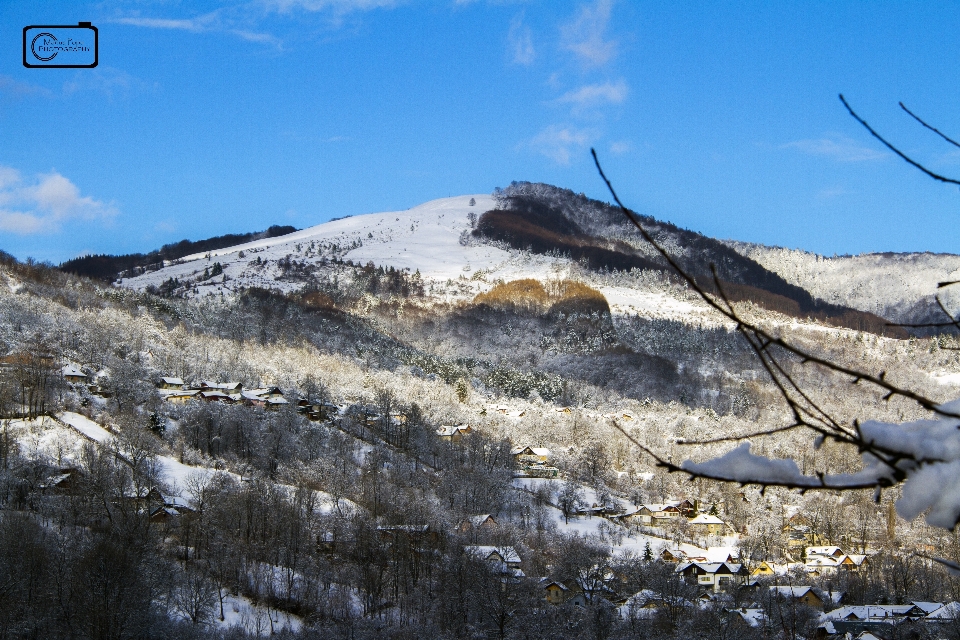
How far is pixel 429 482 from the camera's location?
39.5m

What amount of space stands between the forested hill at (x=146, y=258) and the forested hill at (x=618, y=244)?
152 feet

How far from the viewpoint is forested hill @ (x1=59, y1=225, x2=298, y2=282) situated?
12531 centimetres

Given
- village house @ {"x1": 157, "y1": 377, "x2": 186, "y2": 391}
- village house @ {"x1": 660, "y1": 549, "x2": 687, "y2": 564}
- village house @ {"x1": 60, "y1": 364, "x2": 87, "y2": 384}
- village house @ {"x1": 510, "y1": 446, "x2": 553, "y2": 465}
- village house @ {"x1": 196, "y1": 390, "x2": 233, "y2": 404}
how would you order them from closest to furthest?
1. village house @ {"x1": 660, "y1": 549, "x2": 687, "y2": 564}
2. village house @ {"x1": 60, "y1": 364, "x2": 87, "y2": 384}
3. village house @ {"x1": 196, "y1": 390, "x2": 233, "y2": 404}
4. village house @ {"x1": 157, "y1": 377, "x2": 186, "y2": 391}
5. village house @ {"x1": 510, "y1": 446, "x2": 553, "y2": 465}

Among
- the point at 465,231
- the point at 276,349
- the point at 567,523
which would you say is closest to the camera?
the point at 567,523

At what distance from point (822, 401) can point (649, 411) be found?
1803cm

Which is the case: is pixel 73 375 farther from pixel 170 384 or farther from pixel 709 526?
pixel 709 526

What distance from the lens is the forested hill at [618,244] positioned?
476 ft

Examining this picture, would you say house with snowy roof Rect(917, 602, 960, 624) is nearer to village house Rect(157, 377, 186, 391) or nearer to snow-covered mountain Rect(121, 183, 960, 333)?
village house Rect(157, 377, 186, 391)

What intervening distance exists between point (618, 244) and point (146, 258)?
8694cm

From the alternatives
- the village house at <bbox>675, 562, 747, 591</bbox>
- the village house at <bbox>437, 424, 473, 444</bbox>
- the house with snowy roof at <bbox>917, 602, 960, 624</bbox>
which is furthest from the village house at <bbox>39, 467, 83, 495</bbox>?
the house with snowy roof at <bbox>917, 602, 960, 624</bbox>

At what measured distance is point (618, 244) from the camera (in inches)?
6407

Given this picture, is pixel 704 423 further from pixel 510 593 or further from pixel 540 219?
pixel 540 219

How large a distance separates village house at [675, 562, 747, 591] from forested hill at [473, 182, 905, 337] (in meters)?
101

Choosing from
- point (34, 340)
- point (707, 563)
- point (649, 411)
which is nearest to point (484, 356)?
point (649, 411)
